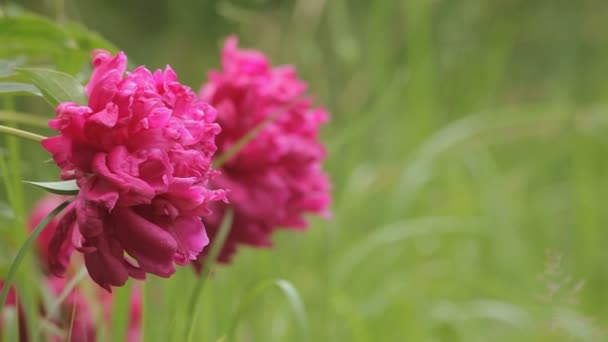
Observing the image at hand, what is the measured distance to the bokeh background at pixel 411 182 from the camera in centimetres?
82

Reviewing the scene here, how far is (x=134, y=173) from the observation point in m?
0.29

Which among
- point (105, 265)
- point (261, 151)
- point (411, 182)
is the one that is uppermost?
point (411, 182)

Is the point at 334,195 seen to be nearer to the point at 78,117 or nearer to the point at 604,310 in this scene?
the point at 604,310

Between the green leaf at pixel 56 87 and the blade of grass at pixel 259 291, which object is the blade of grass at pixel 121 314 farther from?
the green leaf at pixel 56 87

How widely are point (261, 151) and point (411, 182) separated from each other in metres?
0.54

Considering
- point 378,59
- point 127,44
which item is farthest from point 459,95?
point 127,44

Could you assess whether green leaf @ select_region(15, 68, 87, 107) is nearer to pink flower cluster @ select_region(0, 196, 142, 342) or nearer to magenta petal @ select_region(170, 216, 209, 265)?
magenta petal @ select_region(170, 216, 209, 265)

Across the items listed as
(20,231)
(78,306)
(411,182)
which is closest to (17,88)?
(20,231)

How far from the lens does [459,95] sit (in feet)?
4.54

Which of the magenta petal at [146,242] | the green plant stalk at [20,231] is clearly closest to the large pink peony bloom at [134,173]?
the magenta petal at [146,242]

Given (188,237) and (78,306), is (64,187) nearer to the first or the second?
(188,237)

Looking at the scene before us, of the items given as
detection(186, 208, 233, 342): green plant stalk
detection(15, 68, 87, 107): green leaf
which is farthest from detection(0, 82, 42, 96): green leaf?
detection(186, 208, 233, 342): green plant stalk

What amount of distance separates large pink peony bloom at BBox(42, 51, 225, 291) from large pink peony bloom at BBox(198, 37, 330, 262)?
18 cm

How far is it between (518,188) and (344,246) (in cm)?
31
